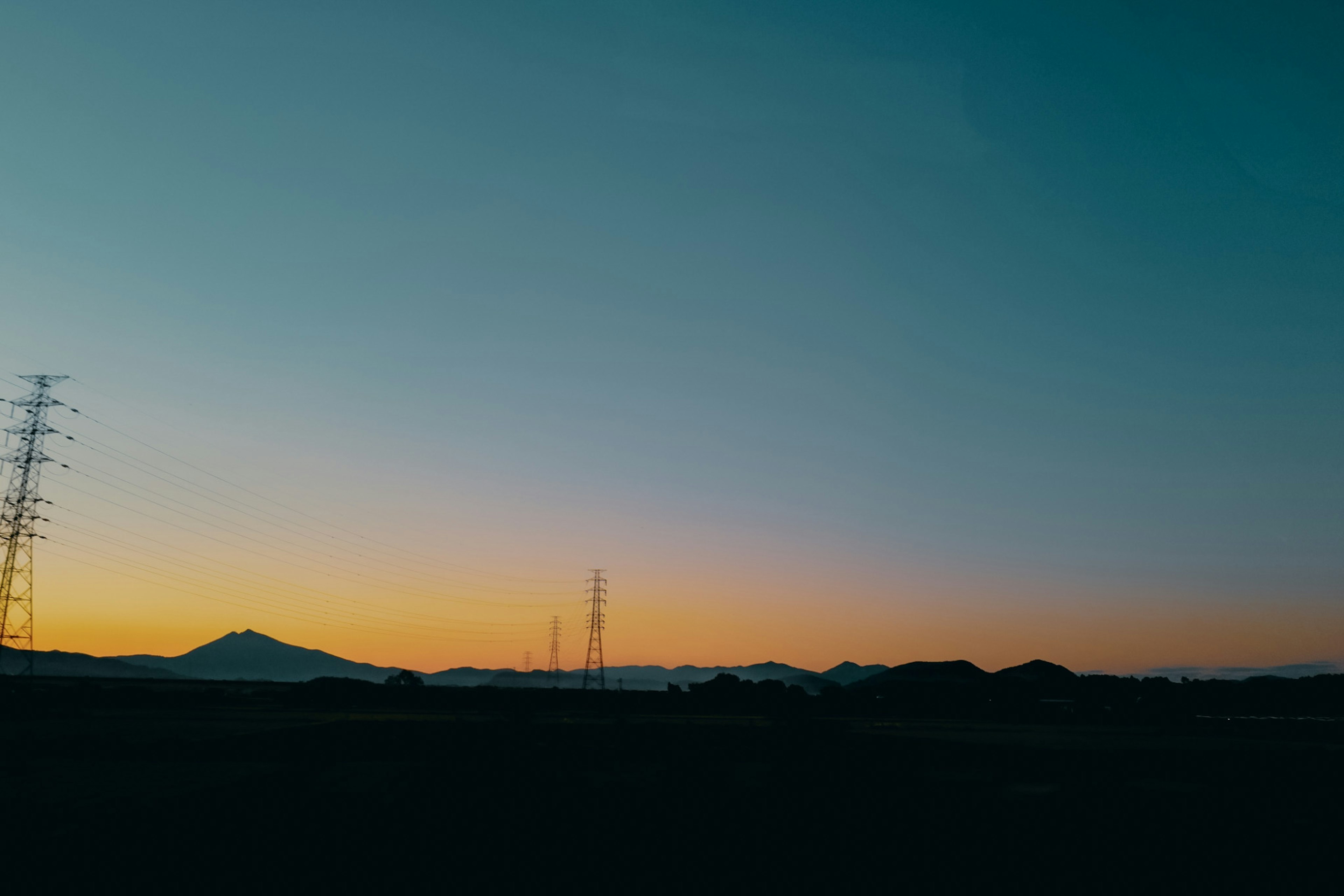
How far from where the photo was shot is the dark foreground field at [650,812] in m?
17.6

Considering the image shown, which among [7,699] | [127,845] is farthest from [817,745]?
[7,699]

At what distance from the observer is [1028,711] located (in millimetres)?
112000

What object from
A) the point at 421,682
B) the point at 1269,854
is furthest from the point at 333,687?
the point at 1269,854

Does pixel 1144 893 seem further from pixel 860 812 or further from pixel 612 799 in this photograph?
pixel 612 799

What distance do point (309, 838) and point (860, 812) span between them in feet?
54.7

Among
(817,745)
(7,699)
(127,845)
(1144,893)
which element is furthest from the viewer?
(7,699)

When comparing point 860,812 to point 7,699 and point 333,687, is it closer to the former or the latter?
point 7,699

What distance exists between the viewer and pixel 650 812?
2636 centimetres

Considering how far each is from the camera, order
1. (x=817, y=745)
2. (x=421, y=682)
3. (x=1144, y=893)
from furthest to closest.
Answer: (x=421, y=682) < (x=817, y=745) < (x=1144, y=893)

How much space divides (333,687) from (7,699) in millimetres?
51799

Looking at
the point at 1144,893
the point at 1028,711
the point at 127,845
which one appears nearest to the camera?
the point at 1144,893

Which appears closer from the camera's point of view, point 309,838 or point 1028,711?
point 309,838

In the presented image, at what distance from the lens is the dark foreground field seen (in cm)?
1762

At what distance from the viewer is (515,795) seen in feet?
95.7
